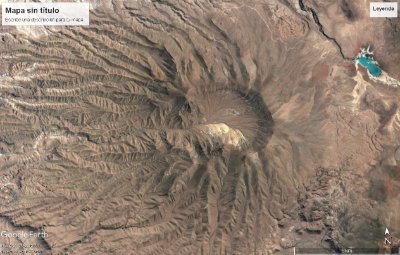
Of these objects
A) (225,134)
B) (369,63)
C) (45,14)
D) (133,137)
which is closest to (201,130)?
(225,134)

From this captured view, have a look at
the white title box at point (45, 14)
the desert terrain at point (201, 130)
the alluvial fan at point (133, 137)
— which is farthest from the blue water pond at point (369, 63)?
the white title box at point (45, 14)

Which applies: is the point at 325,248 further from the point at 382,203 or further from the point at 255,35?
the point at 255,35

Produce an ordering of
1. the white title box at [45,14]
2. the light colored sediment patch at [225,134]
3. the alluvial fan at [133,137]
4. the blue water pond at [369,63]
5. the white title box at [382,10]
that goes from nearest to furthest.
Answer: the alluvial fan at [133,137] < the light colored sediment patch at [225,134] < the white title box at [45,14] < the blue water pond at [369,63] < the white title box at [382,10]

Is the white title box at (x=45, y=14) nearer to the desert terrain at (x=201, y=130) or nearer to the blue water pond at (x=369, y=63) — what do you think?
the desert terrain at (x=201, y=130)

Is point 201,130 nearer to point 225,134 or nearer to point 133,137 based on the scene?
point 225,134

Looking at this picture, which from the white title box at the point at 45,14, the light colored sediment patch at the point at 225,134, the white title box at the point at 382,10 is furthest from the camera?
the white title box at the point at 382,10

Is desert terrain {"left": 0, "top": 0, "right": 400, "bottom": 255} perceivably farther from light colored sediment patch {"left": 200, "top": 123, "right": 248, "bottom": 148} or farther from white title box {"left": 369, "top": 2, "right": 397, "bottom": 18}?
white title box {"left": 369, "top": 2, "right": 397, "bottom": 18}

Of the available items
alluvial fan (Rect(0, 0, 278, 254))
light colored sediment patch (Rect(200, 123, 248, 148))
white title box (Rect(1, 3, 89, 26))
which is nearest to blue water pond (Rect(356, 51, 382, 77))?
alluvial fan (Rect(0, 0, 278, 254))
